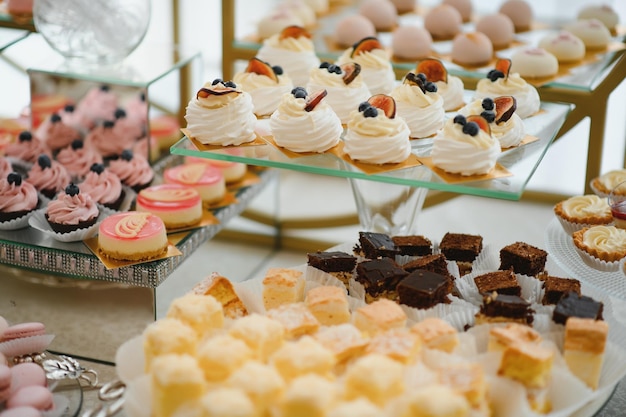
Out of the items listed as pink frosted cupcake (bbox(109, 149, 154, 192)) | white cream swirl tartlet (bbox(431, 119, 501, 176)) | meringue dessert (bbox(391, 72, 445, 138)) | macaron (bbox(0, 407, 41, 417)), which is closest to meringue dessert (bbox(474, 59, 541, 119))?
meringue dessert (bbox(391, 72, 445, 138))

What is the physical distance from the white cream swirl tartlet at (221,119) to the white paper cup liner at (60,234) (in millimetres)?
562

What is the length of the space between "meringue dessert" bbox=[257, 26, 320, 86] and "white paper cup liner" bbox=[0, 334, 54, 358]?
3.84 ft

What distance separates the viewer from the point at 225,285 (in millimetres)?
2182

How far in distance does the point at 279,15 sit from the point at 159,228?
48.5 inches

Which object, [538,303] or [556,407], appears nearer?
[556,407]

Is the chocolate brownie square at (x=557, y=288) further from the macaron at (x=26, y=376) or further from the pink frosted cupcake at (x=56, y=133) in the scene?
the pink frosted cupcake at (x=56, y=133)

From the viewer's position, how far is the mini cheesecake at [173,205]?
112 inches

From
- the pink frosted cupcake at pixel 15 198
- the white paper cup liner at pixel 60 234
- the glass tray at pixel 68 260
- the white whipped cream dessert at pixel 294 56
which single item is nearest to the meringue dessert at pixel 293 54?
the white whipped cream dessert at pixel 294 56

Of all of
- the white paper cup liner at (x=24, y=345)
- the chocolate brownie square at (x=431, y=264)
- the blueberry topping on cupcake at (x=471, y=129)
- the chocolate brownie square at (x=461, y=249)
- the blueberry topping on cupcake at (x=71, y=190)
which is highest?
the blueberry topping on cupcake at (x=471, y=129)

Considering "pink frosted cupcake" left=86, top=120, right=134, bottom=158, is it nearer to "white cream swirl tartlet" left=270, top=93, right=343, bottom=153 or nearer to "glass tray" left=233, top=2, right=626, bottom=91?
"glass tray" left=233, top=2, right=626, bottom=91

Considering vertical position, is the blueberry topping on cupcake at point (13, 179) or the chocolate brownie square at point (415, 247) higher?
the chocolate brownie square at point (415, 247)

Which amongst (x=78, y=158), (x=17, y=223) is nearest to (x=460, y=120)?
(x=17, y=223)

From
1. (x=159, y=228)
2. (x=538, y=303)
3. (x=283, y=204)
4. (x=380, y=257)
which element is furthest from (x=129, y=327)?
(x=283, y=204)

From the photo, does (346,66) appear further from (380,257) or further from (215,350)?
(215,350)
